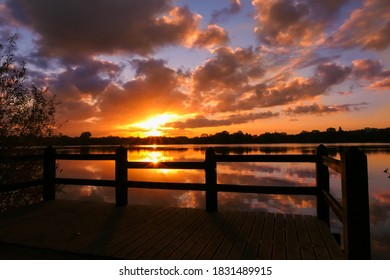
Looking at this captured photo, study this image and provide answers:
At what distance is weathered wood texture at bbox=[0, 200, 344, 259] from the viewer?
14.7 feet

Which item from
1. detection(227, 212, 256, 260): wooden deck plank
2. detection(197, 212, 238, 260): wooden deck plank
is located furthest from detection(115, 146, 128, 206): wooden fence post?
detection(227, 212, 256, 260): wooden deck plank

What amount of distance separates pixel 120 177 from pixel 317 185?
17.4 feet

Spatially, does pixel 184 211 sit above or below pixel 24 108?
below

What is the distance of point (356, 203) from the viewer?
143 inches

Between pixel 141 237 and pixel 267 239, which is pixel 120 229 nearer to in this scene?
pixel 141 237

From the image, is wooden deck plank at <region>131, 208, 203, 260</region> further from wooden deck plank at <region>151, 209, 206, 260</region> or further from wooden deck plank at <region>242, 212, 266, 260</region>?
wooden deck plank at <region>242, 212, 266, 260</region>

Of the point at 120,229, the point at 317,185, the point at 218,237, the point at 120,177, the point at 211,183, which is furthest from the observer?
the point at 120,177

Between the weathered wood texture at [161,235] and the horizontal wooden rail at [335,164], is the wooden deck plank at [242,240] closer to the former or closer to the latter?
the weathered wood texture at [161,235]

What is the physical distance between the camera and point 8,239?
520 cm

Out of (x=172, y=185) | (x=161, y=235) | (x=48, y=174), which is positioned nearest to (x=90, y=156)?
(x=48, y=174)

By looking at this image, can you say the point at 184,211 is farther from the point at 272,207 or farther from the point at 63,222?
the point at 272,207

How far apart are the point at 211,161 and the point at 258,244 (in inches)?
107
